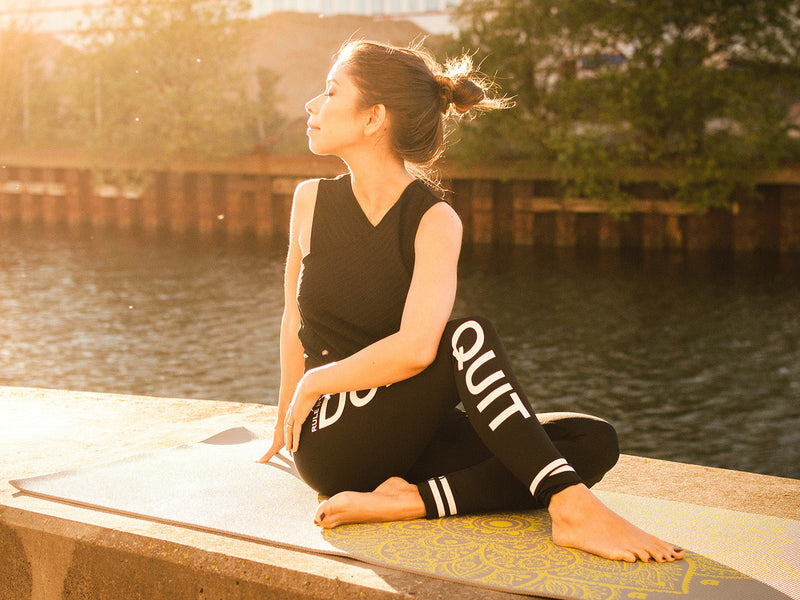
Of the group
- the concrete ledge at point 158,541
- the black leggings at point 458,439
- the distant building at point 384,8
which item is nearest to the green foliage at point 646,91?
the distant building at point 384,8

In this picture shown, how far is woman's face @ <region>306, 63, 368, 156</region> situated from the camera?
2713 millimetres

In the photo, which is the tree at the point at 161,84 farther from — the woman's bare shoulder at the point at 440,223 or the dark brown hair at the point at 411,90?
the woman's bare shoulder at the point at 440,223

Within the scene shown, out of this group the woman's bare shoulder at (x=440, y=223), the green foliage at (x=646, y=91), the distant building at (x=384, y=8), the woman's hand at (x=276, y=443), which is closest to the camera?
the woman's bare shoulder at (x=440, y=223)

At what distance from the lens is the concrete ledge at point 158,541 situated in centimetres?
219

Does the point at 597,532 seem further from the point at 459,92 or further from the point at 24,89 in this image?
the point at 24,89

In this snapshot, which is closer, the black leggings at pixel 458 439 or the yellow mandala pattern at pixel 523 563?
the yellow mandala pattern at pixel 523 563

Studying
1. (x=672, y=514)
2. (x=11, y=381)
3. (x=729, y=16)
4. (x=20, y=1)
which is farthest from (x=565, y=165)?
(x=20, y=1)

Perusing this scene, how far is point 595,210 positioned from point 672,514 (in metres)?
15.7

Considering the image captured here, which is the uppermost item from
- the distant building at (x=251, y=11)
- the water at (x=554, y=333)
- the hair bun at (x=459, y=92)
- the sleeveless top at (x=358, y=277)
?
the distant building at (x=251, y=11)

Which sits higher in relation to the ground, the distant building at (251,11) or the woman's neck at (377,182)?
the distant building at (251,11)

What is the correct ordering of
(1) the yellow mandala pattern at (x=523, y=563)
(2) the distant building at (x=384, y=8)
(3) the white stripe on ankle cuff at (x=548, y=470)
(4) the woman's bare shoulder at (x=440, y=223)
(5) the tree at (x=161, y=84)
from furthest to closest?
1. (2) the distant building at (x=384, y=8)
2. (5) the tree at (x=161, y=84)
3. (4) the woman's bare shoulder at (x=440, y=223)
4. (3) the white stripe on ankle cuff at (x=548, y=470)
5. (1) the yellow mandala pattern at (x=523, y=563)

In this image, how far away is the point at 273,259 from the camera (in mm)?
17578

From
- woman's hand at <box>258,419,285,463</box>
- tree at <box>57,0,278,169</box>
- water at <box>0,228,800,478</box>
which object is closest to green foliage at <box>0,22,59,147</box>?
tree at <box>57,0,278,169</box>

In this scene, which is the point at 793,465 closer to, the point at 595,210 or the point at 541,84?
the point at 595,210
